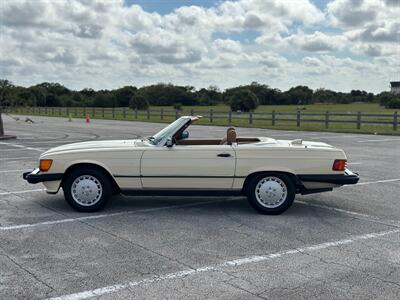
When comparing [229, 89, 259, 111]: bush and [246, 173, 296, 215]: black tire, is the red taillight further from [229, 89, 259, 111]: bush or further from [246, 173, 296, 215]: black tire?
[229, 89, 259, 111]: bush

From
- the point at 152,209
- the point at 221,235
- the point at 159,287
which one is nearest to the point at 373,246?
the point at 221,235

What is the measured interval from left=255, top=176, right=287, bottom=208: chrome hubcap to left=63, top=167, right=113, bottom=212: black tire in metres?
2.04

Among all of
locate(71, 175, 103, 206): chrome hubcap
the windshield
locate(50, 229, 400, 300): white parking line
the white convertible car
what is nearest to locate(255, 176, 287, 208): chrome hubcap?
the white convertible car

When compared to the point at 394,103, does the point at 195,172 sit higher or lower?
lower

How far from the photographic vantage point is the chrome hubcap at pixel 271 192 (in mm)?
6504

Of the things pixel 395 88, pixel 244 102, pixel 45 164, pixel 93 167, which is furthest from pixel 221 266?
pixel 395 88

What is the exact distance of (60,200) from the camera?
24.4ft

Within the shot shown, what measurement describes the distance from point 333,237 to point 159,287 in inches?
95.2

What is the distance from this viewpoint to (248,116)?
124 feet

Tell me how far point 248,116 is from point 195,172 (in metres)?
31.6

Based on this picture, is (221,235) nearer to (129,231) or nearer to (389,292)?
(129,231)

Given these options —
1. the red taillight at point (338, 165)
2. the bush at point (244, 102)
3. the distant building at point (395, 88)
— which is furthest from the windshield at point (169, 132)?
the distant building at point (395, 88)

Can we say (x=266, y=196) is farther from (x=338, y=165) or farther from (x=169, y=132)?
(x=169, y=132)

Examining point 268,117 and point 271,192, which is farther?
point 268,117
